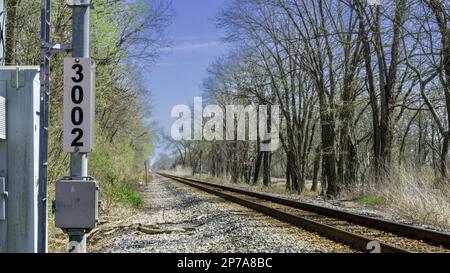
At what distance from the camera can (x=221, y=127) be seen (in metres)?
66.9

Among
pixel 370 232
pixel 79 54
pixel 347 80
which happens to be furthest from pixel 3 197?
pixel 347 80

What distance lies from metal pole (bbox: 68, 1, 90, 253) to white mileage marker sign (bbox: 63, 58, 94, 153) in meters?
0.17

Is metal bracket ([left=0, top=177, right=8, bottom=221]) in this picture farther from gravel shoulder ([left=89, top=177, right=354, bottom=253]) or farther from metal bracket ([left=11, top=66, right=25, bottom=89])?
gravel shoulder ([left=89, top=177, right=354, bottom=253])

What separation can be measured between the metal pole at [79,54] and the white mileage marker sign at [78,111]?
17cm

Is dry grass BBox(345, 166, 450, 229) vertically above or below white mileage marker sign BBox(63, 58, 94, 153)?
below

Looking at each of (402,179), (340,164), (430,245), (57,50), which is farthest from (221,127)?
(57,50)

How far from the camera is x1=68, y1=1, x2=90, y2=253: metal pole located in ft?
17.4

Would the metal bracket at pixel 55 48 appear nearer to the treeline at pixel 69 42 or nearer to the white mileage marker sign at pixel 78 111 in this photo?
the white mileage marker sign at pixel 78 111

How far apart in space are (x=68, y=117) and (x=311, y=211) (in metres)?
14.0

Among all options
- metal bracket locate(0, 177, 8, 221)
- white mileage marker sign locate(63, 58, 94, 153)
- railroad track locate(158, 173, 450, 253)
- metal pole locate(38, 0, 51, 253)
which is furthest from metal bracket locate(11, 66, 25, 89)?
railroad track locate(158, 173, 450, 253)

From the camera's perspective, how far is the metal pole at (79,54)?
5.31 meters

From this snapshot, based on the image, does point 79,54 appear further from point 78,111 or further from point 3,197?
point 3,197
